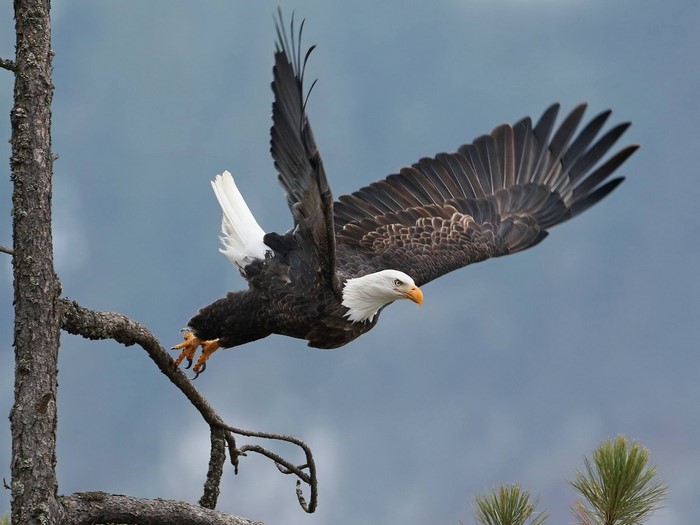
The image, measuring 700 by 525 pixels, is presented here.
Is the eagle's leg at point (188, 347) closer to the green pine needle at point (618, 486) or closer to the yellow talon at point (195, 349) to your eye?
the yellow talon at point (195, 349)

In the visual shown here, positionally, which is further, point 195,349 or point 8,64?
point 195,349

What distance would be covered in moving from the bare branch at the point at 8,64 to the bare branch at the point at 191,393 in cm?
116

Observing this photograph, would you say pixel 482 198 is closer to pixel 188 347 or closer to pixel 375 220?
pixel 375 220

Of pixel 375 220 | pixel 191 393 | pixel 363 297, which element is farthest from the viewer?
pixel 375 220

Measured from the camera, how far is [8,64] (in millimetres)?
4949

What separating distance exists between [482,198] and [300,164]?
10.7ft

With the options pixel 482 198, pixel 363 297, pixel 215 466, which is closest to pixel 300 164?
pixel 363 297

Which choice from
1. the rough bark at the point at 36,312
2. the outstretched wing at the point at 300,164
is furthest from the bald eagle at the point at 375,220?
the rough bark at the point at 36,312

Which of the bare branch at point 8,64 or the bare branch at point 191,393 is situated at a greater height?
the bare branch at point 8,64

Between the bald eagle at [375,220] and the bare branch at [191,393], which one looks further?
the bald eagle at [375,220]

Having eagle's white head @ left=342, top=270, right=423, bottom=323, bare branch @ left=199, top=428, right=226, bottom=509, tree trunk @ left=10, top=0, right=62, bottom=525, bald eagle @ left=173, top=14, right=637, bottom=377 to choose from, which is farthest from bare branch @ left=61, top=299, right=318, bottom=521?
eagle's white head @ left=342, top=270, right=423, bottom=323

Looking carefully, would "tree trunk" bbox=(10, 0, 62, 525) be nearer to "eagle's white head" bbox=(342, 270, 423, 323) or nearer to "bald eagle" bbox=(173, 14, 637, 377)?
"bald eagle" bbox=(173, 14, 637, 377)

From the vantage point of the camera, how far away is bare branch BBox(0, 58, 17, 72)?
16.2 ft

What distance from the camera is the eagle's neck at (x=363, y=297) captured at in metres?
6.76
